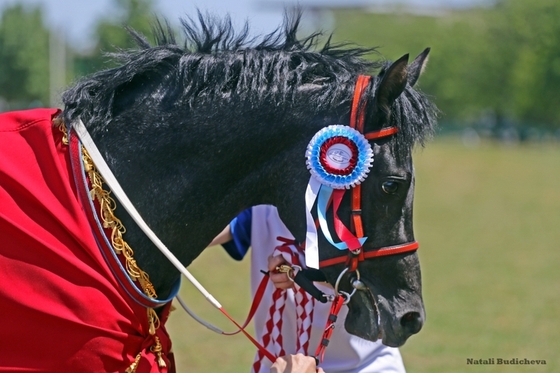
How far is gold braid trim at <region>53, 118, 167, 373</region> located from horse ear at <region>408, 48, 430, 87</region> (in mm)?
1300

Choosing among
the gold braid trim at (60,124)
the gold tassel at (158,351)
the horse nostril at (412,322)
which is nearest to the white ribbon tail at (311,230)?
the horse nostril at (412,322)

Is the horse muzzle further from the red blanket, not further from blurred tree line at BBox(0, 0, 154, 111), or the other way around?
blurred tree line at BBox(0, 0, 154, 111)

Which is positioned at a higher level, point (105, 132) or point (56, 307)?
point (105, 132)

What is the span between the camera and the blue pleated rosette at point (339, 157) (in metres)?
2.88

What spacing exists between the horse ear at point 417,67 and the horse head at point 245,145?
98mm

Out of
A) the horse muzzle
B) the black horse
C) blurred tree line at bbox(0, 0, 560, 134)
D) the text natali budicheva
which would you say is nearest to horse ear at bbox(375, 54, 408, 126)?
the black horse

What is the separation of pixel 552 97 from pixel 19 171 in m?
14.5

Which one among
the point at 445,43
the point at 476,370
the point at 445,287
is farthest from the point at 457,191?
the point at 445,43

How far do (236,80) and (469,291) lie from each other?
850 centimetres

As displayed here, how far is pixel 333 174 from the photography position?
9.54 ft

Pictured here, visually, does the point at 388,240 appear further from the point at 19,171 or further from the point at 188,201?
the point at 19,171

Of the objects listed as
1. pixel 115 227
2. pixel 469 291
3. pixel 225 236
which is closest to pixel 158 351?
pixel 115 227

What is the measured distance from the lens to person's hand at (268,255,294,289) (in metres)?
3.31

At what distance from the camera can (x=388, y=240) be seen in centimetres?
292
